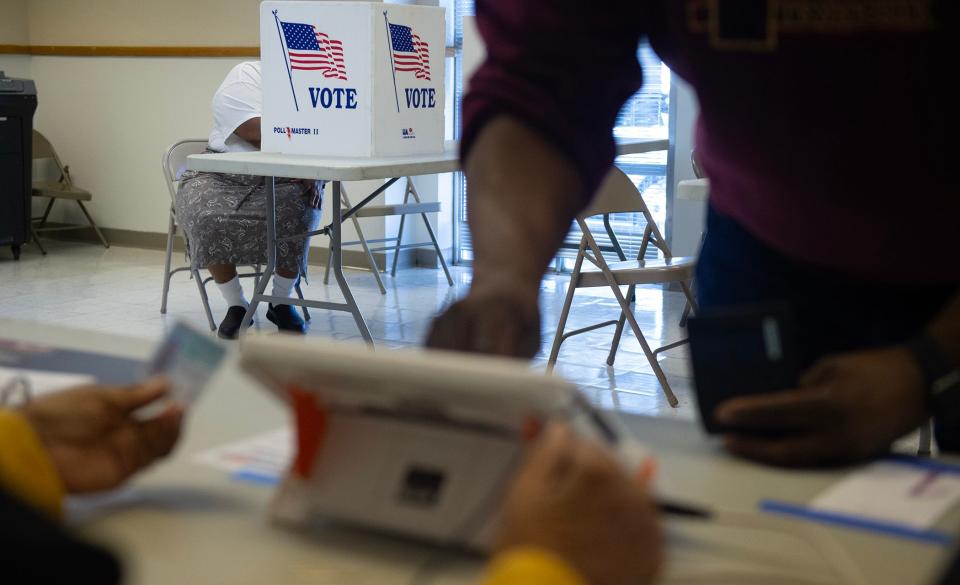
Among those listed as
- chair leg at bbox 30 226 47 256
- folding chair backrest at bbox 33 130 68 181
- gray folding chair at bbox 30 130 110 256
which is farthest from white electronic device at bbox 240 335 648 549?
folding chair backrest at bbox 33 130 68 181

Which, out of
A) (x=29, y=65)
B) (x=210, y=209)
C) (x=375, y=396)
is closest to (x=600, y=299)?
(x=210, y=209)

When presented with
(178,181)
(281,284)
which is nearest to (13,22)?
(178,181)

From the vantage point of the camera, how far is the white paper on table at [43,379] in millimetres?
1012

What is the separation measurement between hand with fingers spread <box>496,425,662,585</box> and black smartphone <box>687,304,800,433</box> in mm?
335

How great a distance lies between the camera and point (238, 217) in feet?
15.1

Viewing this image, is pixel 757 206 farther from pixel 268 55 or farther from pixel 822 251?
pixel 268 55

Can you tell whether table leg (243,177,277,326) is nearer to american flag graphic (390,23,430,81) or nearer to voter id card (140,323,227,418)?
american flag graphic (390,23,430,81)

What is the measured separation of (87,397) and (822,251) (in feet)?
2.07

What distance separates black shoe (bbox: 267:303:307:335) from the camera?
4722mm

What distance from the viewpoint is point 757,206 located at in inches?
40.5

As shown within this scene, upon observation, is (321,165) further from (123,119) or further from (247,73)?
(123,119)

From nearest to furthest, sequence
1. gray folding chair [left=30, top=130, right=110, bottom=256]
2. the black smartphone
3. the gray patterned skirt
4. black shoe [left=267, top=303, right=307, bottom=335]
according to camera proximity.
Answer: the black smartphone → the gray patterned skirt → black shoe [left=267, top=303, right=307, bottom=335] → gray folding chair [left=30, top=130, right=110, bottom=256]

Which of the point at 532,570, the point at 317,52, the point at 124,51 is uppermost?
the point at 124,51

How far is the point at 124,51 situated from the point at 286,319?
318 centimetres
